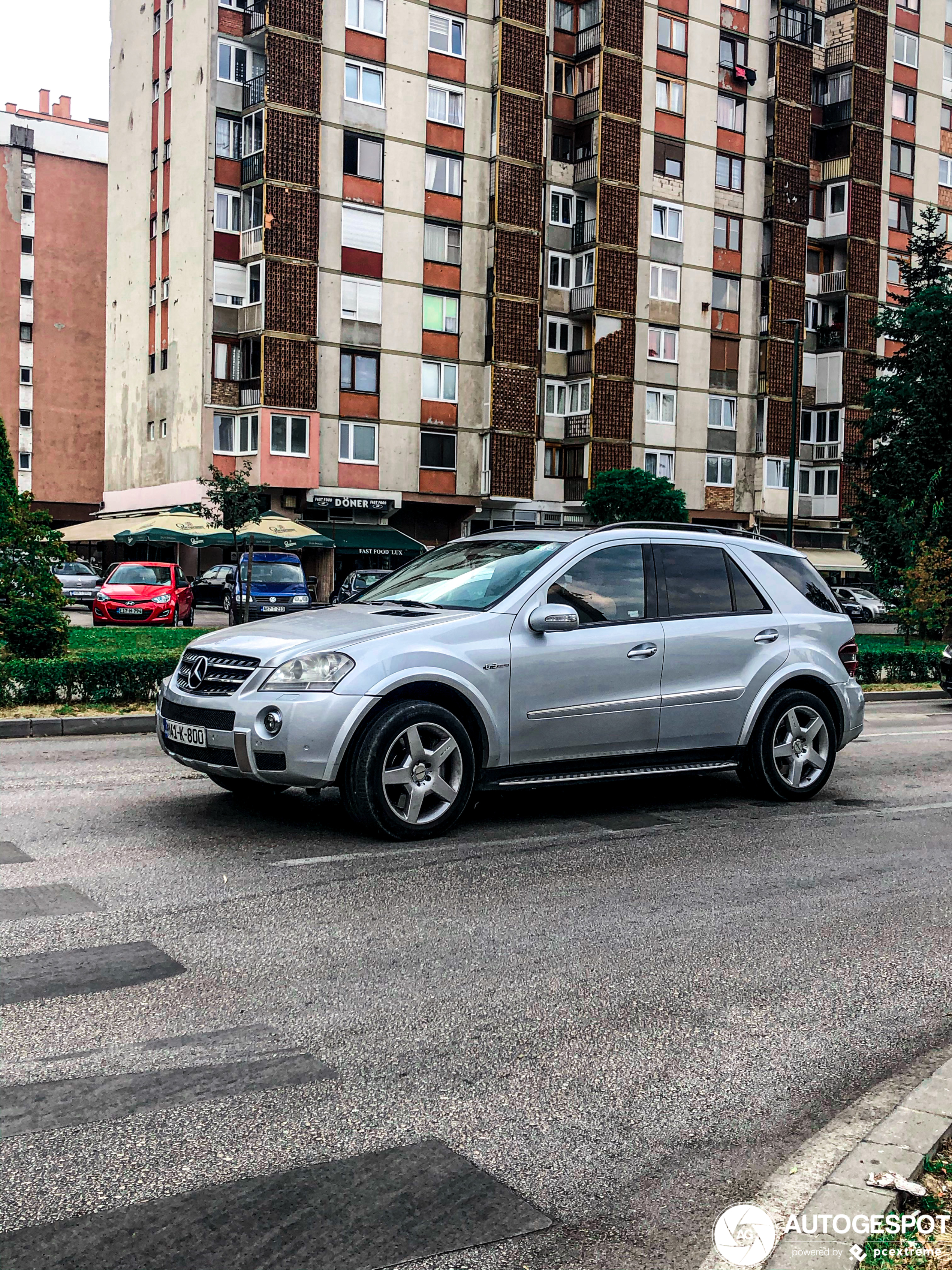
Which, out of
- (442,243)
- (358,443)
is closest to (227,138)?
(442,243)

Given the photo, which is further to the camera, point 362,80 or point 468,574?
point 362,80

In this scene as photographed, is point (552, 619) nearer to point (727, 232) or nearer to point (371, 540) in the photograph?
point (371, 540)

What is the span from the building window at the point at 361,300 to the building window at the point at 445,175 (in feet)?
14.8

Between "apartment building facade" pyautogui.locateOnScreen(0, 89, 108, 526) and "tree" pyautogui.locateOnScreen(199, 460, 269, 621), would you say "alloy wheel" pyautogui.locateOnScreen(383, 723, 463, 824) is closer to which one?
"tree" pyautogui.locateOnScreen(199, 460, 269, 621)

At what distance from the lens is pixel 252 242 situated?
4462 centimetres

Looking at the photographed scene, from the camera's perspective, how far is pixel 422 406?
47.6 m

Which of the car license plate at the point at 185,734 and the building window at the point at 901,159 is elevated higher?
the building window at the point at 901,159

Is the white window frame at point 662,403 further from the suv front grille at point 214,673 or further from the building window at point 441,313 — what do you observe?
the suv front grille at point 214,673

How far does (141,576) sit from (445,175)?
2415 centimetres

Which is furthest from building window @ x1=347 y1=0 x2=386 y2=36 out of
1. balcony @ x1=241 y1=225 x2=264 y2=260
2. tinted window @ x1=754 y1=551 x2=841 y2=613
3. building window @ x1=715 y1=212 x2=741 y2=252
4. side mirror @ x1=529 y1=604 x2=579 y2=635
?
side mirror @ x1=529 y1=604 x2=579 y2=635

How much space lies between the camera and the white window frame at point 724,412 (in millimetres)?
53719

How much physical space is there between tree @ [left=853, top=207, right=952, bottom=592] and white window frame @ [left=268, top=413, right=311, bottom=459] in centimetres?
1859

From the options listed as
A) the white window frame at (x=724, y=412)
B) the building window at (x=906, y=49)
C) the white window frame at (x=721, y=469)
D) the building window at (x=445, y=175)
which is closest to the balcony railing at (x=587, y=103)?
the building window at (x=445, y=175)

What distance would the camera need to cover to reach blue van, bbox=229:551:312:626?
32.3 meters
